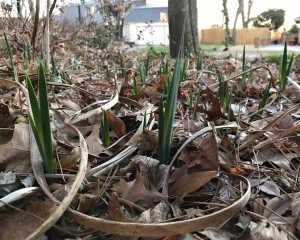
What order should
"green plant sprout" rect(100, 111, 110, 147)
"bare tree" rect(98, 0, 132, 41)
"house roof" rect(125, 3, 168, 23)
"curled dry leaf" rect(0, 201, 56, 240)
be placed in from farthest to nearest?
"house roof" rect(125, 3, 168, 23) < "bare tree" rect(98, 0, 132, 41) < "green plant sprout" rect(100, 111, 110, 147) < "curled dry leaf" rect(0, 201, 56, 240)

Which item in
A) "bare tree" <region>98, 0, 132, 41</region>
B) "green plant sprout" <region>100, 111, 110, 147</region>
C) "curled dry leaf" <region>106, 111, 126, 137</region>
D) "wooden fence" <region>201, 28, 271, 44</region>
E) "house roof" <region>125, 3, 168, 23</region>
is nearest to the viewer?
"green plant sprout" <region>100, 111, 110, 147</region>

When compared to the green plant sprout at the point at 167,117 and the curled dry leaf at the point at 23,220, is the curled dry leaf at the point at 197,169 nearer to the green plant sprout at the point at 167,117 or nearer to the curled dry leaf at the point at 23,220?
the green plant sprout at the point at 167,117

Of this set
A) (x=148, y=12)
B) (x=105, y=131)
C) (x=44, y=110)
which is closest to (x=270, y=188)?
(x=105, y=131)

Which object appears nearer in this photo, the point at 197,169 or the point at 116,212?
the point at 116,212

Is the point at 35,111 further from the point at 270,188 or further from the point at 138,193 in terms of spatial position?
the point at 270,188

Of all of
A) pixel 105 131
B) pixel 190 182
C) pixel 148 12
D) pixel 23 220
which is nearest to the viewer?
pixel 23 220

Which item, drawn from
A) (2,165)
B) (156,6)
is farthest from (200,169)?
(156,6)

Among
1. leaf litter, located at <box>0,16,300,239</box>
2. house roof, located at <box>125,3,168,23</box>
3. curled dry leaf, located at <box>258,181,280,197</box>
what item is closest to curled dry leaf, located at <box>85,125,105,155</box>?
leaf litter, located at <box>0,16,300,239</box>

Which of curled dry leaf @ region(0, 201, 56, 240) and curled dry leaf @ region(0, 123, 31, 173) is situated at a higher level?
curled dry leaf @ region(0, 123, 31, 173)

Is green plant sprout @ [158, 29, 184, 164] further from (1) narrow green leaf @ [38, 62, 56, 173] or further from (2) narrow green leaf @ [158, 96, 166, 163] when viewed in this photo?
(1) narrow green leaf @ [38, 62, 56, 173]

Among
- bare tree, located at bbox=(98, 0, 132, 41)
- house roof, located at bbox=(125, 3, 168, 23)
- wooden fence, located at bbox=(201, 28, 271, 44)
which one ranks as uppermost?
house roof, located at bbox=(125, 3, 168, 23)

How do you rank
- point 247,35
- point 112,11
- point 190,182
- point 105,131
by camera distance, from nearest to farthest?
point 190,182, point 105,131, point 112,11, point 247,35
